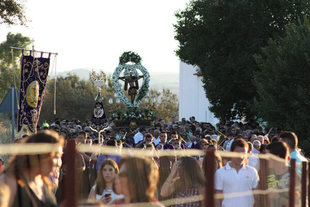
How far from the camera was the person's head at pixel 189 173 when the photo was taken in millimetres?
5293

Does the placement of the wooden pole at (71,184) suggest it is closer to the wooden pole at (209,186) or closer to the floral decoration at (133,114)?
the wooden pole at (209,186)

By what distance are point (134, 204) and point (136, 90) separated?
Result: 82.8 ft

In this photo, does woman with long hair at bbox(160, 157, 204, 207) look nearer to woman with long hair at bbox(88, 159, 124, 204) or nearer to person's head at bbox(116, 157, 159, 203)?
woman with long hair at bbox(88, 159, 124, 204)

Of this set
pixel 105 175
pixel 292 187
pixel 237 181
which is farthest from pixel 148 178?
pixel 237 181

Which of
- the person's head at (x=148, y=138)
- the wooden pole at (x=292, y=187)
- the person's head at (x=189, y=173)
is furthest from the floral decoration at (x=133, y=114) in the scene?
the wooden pole at (x=292, y=187)

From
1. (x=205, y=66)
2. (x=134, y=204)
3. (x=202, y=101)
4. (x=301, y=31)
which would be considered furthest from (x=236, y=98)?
(x=134, y=204)

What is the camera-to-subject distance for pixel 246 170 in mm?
5820

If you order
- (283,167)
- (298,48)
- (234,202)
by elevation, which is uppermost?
(298,48)

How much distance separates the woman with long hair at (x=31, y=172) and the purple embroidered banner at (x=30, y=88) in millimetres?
10947

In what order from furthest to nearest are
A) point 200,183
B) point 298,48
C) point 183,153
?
point 298,48 → point 183,153 → point 200,183

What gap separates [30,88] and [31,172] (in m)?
11.2

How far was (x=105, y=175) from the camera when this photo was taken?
574cm

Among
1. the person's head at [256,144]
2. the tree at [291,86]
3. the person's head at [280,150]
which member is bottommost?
the person's head at [256,144]

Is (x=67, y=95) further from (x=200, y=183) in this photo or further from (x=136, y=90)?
(x=200, y=183)
